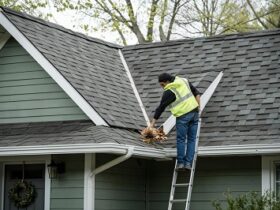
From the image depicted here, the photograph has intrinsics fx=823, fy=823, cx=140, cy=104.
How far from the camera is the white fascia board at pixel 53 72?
44.4 ft

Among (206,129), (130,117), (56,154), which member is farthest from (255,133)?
(56,154)

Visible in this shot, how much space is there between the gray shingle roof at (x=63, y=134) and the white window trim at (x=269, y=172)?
193 centimetres

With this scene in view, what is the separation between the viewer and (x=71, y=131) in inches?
528

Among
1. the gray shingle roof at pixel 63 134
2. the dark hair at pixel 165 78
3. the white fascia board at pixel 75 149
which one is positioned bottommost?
the white fascia board at pixel 75 149

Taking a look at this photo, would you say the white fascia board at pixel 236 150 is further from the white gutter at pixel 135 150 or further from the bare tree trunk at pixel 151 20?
the bare tree trunk at pixel 151 20

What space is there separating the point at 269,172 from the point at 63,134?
11.3 feet

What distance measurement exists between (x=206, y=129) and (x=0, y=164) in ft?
11.8

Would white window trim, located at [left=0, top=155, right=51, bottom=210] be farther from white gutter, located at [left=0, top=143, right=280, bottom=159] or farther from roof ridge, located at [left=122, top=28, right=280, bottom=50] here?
roof ridge, located at [left=122, top=28, right=280, bottom=50]

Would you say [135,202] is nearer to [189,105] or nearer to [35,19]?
[189,105]

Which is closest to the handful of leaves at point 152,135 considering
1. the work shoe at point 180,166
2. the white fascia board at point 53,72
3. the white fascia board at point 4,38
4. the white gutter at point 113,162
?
the work shoe at point 180,166

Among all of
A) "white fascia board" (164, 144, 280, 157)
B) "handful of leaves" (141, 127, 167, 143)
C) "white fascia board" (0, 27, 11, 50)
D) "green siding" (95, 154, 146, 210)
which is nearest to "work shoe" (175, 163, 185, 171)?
"white fascia board" (164, 144, 280, 157)

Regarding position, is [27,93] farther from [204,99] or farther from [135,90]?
[204,99]

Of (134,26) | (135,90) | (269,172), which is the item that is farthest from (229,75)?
(134,26)

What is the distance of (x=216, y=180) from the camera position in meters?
14.0
